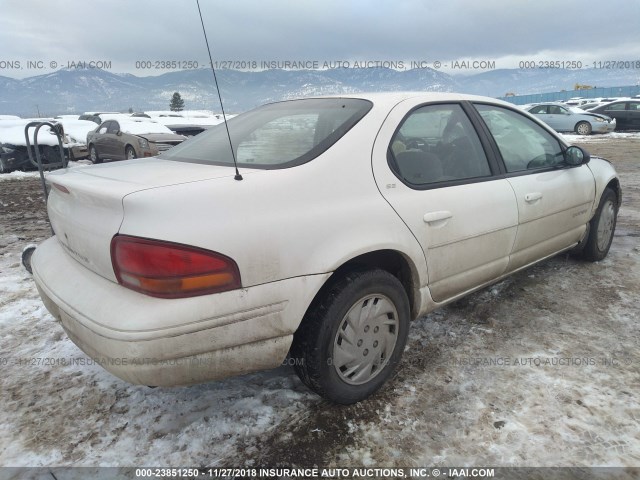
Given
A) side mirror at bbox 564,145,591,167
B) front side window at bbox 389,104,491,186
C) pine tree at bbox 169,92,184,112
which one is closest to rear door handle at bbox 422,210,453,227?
front side window at bbox 389,104,491,186

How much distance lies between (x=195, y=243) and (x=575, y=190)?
300cm

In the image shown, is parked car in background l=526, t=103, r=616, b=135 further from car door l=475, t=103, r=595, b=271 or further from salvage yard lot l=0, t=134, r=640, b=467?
salvage yard lot l=0, t=134, r=640, b=467

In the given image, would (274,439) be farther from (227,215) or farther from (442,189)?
(442,189)

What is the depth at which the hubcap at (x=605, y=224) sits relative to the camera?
12.7ft

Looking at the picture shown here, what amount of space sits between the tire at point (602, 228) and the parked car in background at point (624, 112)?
18.7m

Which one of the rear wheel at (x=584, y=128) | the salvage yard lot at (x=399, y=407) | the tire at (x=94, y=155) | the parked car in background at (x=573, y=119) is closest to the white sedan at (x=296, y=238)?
the salvage yard lot at (x=399, y=407)

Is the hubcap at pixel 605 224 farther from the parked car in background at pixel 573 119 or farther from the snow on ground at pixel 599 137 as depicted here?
the parked car in background at pixel 573 119

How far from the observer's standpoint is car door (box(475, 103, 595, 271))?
2.87 meters

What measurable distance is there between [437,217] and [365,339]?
0.75 m

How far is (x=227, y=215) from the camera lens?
165 centimetres

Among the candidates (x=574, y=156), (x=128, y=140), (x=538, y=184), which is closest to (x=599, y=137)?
(x=574, y=156)

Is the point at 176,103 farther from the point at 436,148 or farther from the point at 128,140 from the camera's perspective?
the point at 436,148

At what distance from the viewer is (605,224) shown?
12.9ft

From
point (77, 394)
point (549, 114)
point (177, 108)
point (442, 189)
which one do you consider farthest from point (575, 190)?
point (177, 108)
